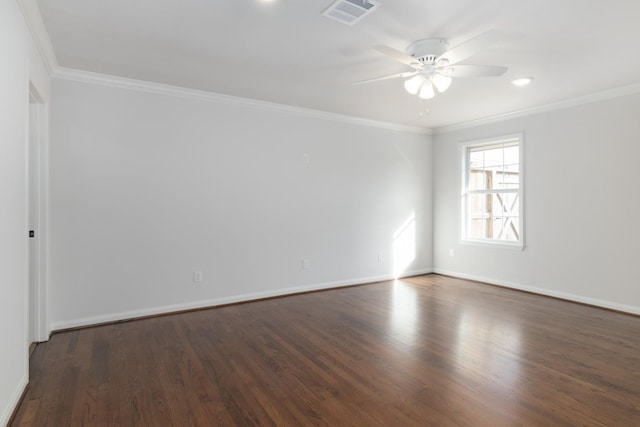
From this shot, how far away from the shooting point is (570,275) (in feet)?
14.7

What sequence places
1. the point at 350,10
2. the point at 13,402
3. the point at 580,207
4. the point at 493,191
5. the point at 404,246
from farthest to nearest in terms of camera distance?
the point at 404,246
the point at 493,191
the point at 580,207
the point at 350,10
the point at 13,402

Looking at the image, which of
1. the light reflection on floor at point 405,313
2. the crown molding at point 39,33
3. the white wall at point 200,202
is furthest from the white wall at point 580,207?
the crown molding at point 39,33

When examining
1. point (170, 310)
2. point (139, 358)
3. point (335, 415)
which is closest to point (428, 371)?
point (335, 415)

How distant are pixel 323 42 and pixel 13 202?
7.82 ft

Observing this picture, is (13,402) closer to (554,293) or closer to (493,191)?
(554,293)

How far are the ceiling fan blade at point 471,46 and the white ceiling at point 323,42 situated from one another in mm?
107

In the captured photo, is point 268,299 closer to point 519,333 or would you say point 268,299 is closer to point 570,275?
point 519,333

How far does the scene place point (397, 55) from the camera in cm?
261

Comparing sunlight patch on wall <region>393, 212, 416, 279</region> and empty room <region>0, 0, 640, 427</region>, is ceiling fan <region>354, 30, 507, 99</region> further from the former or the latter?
sunlight patch on wall <region>393, 212, 416, 279</region>

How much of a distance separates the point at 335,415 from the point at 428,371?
0.89m

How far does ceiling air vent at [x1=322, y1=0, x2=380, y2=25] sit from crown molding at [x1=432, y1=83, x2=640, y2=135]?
344cm

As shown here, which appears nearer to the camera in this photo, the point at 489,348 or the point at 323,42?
the point at 323,42

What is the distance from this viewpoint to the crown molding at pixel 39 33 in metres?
2.25

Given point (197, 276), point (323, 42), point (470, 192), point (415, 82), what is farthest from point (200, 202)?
point (470, 192)
